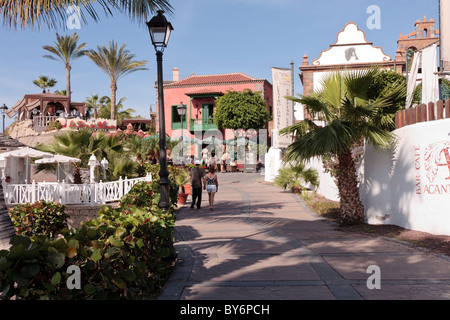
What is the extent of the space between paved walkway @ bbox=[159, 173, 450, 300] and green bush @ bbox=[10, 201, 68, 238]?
393cm

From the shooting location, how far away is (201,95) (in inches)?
1745

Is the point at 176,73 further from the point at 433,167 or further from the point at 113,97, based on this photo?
the point at 433,167

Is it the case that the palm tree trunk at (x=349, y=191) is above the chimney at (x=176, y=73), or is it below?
below

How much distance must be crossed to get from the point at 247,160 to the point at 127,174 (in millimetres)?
19908

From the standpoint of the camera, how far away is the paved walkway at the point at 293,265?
490cm

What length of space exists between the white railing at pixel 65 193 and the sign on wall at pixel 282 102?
9.46 meters

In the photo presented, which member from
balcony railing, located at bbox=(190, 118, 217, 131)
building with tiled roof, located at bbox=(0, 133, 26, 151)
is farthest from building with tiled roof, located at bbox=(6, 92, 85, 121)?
building with tiled roof, located at bbox=(0, 133, 26, 151)

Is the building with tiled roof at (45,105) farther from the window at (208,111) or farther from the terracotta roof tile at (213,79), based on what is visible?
the window at (208,111)

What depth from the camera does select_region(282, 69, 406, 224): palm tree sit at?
30.4 feet

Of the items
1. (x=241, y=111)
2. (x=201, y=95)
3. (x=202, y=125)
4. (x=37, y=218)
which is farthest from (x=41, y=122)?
(x=37, y=218)

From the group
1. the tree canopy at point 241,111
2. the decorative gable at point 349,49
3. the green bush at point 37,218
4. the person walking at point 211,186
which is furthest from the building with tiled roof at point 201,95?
the green bush at point 37,218

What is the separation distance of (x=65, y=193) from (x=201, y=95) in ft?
96.3
